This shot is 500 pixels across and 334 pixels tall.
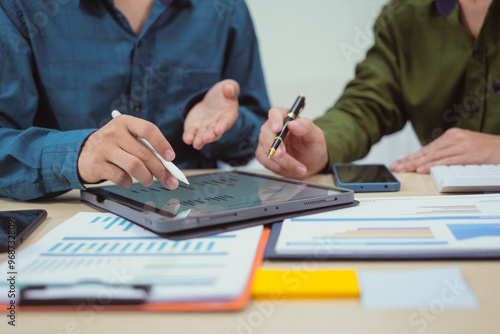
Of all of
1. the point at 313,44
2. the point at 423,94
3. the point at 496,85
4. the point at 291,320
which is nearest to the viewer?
the point at 291,320

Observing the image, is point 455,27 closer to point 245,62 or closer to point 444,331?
point 245,62

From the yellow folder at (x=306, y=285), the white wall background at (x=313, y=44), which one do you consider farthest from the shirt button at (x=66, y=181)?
the white wall background at (x=313, y=44)

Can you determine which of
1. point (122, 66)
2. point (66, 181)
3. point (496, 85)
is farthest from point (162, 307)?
point (496, 85)

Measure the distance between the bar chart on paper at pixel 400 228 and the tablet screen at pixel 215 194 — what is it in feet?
0.20

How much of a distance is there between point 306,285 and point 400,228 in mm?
177

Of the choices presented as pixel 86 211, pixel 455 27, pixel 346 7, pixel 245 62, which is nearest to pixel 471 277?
pixel 86 211

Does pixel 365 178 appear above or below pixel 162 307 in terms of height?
below

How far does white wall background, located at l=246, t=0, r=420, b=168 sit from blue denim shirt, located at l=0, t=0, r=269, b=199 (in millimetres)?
924

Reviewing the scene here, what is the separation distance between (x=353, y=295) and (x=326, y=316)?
0.04 m

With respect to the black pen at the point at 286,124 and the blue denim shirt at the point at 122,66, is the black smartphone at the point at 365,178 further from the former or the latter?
the blue denim shirt at the point at 122,66

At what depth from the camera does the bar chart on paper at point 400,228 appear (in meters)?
0.42

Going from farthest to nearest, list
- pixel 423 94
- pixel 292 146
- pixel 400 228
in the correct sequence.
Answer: pixel 423 94
pixel 292 146
pixel 400 228

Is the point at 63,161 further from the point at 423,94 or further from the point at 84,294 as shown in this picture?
the point at 423,94

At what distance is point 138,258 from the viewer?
1.35 ft
